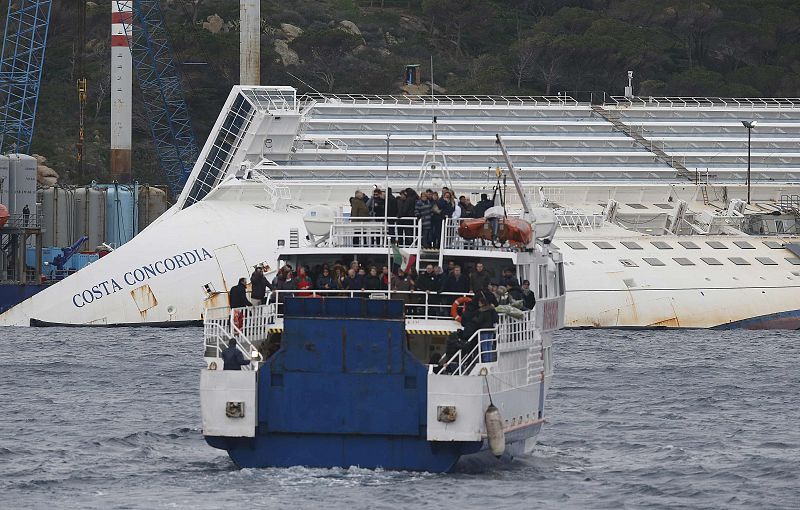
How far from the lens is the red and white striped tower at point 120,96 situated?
112 meters

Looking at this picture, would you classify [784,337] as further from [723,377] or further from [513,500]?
[513,500]

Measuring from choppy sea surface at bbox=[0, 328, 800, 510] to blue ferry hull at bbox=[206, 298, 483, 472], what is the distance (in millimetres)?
309

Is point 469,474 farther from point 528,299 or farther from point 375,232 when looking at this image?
point 375,232

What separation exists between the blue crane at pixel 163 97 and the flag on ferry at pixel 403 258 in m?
82.5

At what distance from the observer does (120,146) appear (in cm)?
11275

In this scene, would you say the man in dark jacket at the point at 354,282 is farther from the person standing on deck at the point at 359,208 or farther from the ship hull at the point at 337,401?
the person standing on deck at the point at 359,208

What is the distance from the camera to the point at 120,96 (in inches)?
4444

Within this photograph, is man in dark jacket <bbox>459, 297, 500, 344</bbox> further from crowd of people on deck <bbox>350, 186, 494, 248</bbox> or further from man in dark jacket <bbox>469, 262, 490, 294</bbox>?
crowd of people on deck <bbox>350, 186, 494, 248</bbox>

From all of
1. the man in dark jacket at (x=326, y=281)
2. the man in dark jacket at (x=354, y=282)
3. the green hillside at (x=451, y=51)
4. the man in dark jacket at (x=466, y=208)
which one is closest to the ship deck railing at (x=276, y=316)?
the man in dark jacket at (x=354, y=282)

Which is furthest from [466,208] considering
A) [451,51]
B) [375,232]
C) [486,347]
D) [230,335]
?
[451,51]

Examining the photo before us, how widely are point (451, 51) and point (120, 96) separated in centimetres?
4050

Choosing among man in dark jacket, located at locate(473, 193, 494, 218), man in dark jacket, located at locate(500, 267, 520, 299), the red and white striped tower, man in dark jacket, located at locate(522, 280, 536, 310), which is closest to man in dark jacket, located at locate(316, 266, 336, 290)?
man in dark jacket, located at locate(500, 267, 520, 299)

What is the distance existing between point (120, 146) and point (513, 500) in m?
86.6

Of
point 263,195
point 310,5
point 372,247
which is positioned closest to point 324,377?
→ point 372,247
